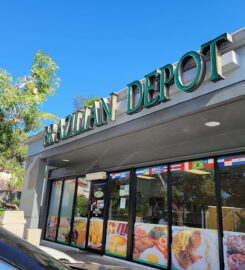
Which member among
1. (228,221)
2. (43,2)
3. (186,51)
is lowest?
(228,221)

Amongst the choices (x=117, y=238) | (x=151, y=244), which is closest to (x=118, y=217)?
(x=117, y=238)

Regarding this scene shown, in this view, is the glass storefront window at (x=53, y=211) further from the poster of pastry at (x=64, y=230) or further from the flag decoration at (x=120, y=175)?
the flag decoration at (x=120, y=175)

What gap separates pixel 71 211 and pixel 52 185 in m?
2.29

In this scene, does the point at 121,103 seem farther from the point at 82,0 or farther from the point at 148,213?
the point at 82,0

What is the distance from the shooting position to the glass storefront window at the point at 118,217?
8180 mm

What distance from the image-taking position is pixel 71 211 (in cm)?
1067

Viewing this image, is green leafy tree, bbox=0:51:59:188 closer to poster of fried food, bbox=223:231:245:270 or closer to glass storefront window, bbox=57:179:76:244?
glass storefront window, bbox=57:179:76:244

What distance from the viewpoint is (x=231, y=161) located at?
6141 millimetres

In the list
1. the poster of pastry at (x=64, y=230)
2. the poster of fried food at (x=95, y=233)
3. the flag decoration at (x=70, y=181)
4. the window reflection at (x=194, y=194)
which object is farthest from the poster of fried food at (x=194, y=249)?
the flag decoration at (x=70, y=181)

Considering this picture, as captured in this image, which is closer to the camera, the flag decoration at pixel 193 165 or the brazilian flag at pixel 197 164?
the flag decoration at pixel 193 165

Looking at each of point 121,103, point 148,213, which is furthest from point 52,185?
point 121,103

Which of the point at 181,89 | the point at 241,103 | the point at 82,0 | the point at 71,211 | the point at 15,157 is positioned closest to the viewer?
the point at 241,103

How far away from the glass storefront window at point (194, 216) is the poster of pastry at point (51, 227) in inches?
252

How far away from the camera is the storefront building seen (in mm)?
4914
